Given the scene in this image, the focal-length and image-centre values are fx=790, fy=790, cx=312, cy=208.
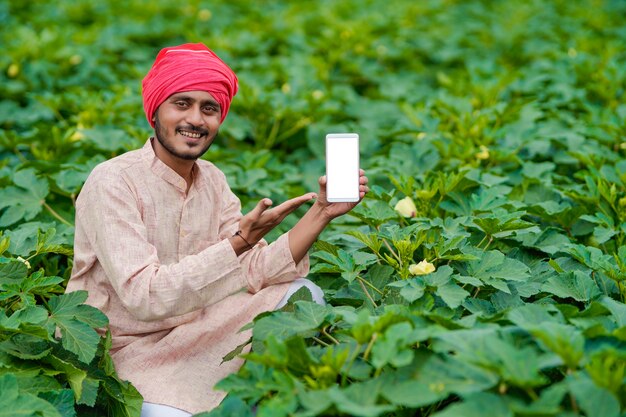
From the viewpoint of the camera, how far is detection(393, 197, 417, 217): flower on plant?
2828 millimetres

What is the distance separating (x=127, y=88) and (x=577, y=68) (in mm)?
2801

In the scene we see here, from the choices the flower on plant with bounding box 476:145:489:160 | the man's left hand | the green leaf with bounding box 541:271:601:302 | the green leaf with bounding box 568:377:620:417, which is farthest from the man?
the flower on plant with bounding box 476:145:489:160

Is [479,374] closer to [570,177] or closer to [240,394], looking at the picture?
[240,394]

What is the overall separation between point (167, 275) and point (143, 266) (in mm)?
82

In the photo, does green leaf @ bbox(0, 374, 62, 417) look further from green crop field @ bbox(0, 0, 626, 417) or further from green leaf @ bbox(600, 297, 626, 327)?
green leaf @ bbox(600, 297, 626, 327)

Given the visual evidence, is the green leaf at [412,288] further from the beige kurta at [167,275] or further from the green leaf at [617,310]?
the green leaf at [617,310]

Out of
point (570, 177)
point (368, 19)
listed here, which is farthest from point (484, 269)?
point (368, 19)

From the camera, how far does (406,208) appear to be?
9.33 ft

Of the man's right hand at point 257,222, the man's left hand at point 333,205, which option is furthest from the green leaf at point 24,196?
the man's left hand at point 333,205

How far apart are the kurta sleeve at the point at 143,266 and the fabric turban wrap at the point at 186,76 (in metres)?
0.30

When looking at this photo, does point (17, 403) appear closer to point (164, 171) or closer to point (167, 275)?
point (167, 275)

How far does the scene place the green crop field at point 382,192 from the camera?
1.79 meters

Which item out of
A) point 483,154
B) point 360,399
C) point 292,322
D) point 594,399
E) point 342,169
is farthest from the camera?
point 483,154

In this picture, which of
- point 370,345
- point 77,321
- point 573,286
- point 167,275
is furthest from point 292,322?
point 573,286
